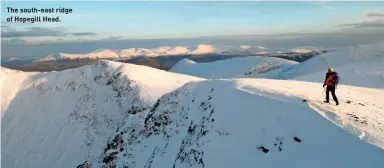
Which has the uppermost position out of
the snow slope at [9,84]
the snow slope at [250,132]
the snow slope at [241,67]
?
the snow slope at [250,132]

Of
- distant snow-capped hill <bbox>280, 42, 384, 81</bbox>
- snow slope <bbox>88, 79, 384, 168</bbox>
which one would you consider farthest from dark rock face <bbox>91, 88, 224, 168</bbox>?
distant snow-capped hill <bbox>280, 42, 384, 81</bbox>

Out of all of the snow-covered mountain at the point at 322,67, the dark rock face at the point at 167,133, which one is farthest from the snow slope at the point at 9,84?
the snow-covered mountain at the point at 322,67

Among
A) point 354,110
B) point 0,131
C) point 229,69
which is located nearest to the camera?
point 354,110

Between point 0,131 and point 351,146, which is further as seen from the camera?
point 0,131

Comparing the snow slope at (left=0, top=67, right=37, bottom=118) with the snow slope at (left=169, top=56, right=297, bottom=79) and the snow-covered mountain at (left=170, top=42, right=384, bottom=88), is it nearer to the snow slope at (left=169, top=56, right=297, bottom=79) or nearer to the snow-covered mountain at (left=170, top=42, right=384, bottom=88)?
the snow-covered mountain at (left=170, top=42, right=384, bottom=88)

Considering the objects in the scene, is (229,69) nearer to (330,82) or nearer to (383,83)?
(383,83)

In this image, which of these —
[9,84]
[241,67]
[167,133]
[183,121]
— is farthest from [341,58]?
[167,133]

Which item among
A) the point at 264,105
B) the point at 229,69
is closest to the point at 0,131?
the point at 264,105

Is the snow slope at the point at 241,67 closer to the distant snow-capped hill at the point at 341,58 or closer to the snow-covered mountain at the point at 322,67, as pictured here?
the snow-covered mountain at the point at 322,67
